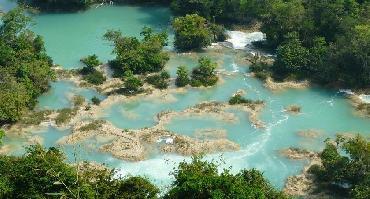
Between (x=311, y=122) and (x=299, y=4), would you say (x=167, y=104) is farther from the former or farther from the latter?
(x=299, y=4)

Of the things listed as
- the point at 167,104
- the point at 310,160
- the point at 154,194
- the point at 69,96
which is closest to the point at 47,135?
the point at 69,96

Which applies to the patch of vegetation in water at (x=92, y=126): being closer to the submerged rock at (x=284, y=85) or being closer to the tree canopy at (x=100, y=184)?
the tree canopy at (x=100, y=184)

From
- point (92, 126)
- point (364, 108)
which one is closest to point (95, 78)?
point (92, 126)

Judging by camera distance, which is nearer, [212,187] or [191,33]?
[212,187]

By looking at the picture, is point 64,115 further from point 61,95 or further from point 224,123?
point 224,123

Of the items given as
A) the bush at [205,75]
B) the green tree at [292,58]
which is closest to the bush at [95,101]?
the bush at [205,75]
